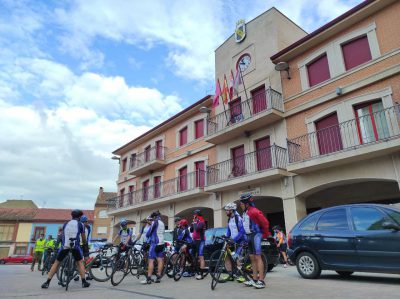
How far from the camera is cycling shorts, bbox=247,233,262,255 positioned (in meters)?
6.75

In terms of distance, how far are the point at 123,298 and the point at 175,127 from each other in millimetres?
18359

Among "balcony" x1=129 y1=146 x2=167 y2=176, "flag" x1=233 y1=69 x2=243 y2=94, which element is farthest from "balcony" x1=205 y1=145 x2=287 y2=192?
"balcony" x1=129 y1=146 x2=167 y2=176

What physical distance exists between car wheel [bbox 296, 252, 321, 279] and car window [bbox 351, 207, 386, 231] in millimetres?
1323

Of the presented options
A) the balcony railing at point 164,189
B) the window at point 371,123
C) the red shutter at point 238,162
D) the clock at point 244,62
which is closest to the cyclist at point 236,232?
the window at point 371,123

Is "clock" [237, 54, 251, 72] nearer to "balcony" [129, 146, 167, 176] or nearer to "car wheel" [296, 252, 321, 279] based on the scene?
"balcony" [129, 146, 167, 176]

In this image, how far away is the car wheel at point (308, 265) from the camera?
7.53m

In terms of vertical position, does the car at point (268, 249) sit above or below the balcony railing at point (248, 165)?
below

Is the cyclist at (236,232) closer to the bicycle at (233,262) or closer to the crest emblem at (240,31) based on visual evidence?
the bicycle at (233,262)

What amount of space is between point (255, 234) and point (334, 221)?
207 centimetres

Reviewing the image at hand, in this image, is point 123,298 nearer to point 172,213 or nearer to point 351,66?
point 351,66

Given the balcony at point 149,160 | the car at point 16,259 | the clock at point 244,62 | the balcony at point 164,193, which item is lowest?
the car at point 16,259

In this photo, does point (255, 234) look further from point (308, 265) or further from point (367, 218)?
point (367, 218)

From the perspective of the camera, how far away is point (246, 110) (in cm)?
1688

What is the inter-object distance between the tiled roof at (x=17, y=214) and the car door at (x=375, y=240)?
4950 cm
